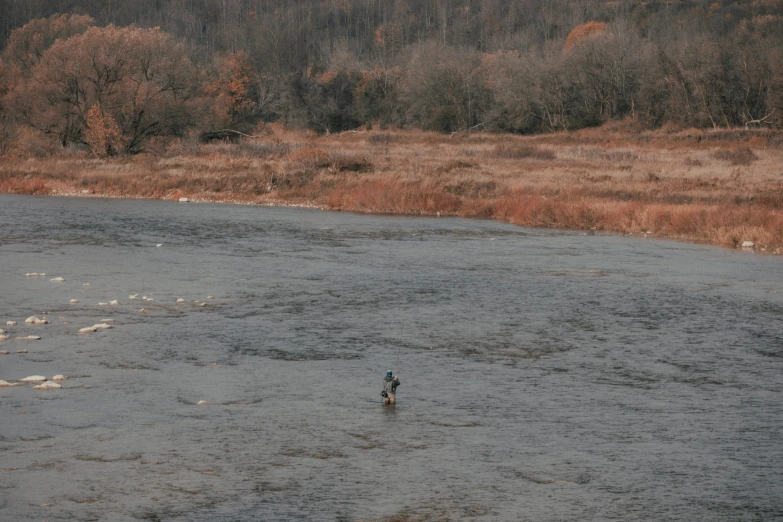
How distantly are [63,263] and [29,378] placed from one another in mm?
12830

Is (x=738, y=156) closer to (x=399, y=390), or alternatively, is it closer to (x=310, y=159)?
(x=310, y=159)

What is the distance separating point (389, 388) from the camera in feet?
44.9

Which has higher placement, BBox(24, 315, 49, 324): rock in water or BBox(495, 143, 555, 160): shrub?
BBox(495, 143, 555, 160): shrub

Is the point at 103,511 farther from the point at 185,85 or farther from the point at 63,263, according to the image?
the point at 185,85

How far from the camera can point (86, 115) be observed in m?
57.7

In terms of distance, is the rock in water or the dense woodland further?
the dense woodland

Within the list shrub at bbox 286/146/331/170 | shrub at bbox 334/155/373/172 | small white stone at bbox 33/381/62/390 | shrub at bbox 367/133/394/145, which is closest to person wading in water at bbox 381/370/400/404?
small white stone at bbox 33/381/62/390

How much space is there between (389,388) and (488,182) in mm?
32778

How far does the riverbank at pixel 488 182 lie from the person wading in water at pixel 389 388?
2098 centimetres

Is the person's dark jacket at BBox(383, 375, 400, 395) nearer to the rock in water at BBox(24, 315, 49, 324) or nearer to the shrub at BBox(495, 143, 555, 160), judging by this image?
the rock in water at BBox(24, 315, 49, 324)

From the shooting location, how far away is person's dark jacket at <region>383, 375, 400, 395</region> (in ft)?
44.5

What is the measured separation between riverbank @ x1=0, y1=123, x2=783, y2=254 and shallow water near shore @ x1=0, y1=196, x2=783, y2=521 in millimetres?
7037

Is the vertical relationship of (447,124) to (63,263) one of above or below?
above

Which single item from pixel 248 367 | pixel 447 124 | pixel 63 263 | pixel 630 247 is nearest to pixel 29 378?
pixel 248 367
